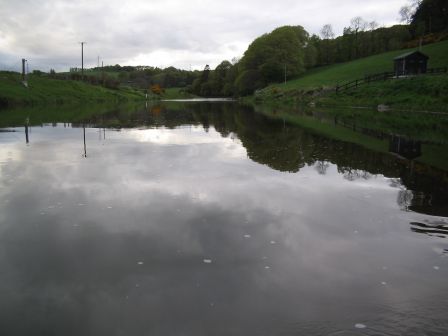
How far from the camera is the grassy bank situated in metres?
63.2

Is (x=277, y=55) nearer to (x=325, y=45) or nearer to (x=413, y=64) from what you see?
(x=325, y=45)

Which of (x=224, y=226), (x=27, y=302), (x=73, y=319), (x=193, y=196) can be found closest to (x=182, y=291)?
(x=73, y=319)

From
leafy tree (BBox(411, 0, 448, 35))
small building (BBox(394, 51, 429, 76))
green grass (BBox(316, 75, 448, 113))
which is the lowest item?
green grass (BBox(316, 75, 448, 113))

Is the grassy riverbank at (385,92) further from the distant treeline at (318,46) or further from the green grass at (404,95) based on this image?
the distant treeline at (318,46)

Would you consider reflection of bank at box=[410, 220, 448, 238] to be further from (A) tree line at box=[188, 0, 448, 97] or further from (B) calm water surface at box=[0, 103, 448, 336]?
(A) tree line at box=[188, 0, 448, 97]

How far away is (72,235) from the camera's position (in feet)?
27.5

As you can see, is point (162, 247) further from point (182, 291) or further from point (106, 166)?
point (106, 166)

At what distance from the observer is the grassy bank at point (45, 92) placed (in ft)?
207

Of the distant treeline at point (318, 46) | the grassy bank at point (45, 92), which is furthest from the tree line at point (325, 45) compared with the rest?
the grassy bank at point (45, 92)

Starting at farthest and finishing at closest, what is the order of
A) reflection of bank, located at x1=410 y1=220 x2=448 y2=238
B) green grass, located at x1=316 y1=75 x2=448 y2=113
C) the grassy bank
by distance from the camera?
1. the grassy bank
2. green grass, located at x1=316 y1=75 x2=448 y2=113
3. reflection of bank, located at x1=410 y1=220 x2=448 y2=238

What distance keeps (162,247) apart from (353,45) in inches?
5061

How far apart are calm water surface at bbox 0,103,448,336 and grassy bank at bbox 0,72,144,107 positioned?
55.0 meters

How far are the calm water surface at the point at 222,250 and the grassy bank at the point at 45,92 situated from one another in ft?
180

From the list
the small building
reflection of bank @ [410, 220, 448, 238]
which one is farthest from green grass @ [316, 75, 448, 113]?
reflection of bank @ [410, 220, 448, 238]
